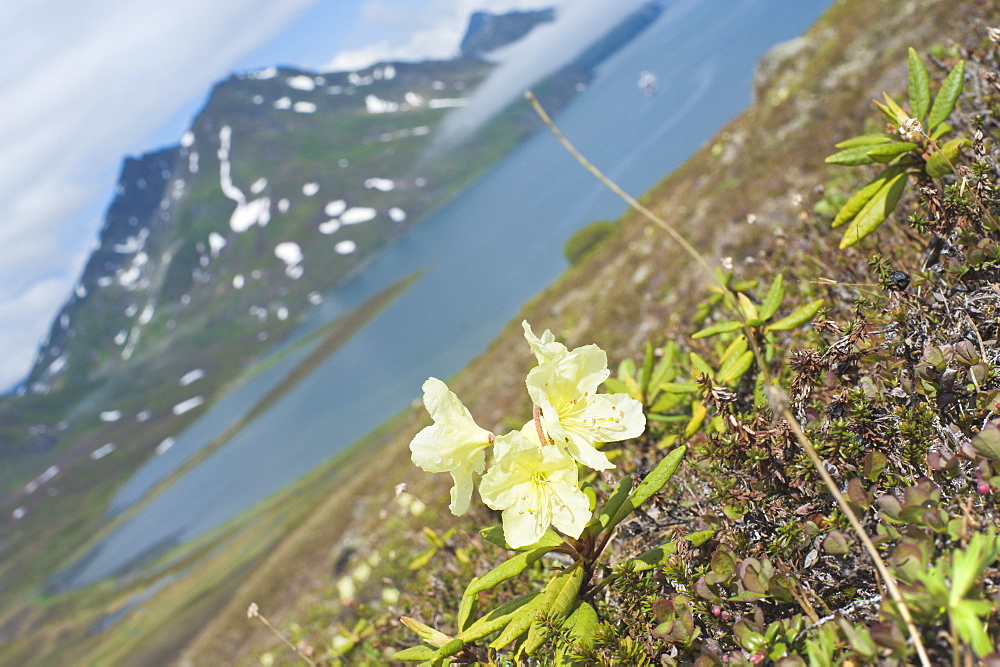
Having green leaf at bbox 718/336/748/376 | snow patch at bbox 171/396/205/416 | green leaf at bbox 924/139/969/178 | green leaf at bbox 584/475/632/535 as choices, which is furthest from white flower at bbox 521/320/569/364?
snow patch at bbox 171/396/205/416

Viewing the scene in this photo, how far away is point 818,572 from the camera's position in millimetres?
1847

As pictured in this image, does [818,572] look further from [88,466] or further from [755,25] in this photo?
[88,466]

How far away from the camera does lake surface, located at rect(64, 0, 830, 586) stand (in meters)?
47.3

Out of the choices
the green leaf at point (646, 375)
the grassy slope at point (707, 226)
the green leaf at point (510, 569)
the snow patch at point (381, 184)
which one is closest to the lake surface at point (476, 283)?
the grassy slope at point (707, 226)

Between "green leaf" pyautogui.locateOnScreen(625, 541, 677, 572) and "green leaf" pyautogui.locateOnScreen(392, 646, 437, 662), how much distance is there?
89 cm

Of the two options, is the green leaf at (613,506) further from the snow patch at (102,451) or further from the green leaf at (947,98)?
the snow patch at (102,451)

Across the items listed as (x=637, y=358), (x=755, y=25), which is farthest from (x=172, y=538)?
(x=755, y=25)

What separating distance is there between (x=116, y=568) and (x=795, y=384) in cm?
8455

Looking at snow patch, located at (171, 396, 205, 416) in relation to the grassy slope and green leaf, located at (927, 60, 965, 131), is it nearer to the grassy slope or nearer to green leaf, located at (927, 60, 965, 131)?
the grassy slope

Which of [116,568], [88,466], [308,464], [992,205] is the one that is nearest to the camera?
[992,205]

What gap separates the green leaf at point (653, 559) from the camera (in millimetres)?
2061

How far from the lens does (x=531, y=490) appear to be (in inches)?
74.5

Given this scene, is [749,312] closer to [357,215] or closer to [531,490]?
[531,490]

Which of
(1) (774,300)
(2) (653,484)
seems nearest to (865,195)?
(1) (774,300)
